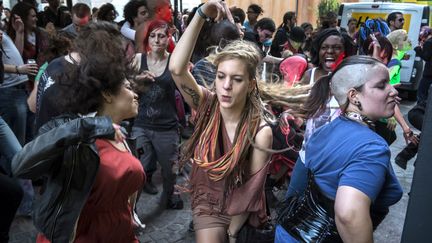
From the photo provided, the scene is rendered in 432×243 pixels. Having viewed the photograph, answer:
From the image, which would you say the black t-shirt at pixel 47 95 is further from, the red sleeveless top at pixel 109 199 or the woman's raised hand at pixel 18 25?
the woman's raised hand at pixel 18 25

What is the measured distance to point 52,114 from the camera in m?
2.89

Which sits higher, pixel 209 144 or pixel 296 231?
pixel 209 144

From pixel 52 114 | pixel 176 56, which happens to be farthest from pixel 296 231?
pixel 52 114

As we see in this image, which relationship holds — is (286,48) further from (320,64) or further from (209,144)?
(209,144)

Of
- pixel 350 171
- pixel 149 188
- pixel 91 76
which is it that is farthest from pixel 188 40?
pixel 149 188

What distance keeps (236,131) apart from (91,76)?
100cm

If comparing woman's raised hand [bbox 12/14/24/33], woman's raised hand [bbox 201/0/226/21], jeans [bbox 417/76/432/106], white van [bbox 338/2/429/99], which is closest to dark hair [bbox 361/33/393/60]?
woman's raised hand [bbox 201/0/226/21]

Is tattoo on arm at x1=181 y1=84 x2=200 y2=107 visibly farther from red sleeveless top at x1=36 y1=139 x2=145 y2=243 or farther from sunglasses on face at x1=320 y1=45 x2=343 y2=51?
sunglasses on face at x1=320 y1=45 x2=343 y2=51

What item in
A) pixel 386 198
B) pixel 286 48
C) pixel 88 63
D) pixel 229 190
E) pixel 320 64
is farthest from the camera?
pixel 286 48

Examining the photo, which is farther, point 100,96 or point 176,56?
point 176,56

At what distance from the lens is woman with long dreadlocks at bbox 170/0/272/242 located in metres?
2.48

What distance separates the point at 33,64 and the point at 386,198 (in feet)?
12.2

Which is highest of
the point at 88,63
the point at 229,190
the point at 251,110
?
the point at 88,63

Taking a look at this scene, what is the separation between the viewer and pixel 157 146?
409 cm
